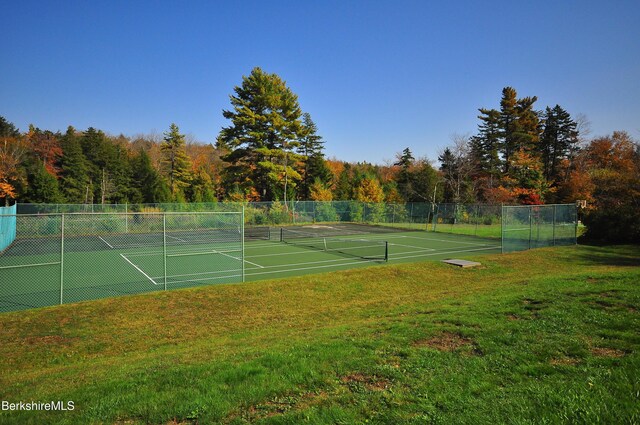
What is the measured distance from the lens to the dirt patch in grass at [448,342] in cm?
510

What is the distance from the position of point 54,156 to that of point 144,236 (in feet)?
107

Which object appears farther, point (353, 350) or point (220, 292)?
point (220, 292)

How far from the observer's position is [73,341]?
7.54m

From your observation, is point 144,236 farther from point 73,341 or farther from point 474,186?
point 474,186

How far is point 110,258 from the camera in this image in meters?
18.9

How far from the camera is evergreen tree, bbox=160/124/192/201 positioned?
2034 inches

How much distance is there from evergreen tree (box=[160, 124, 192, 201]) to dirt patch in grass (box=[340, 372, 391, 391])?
170ft

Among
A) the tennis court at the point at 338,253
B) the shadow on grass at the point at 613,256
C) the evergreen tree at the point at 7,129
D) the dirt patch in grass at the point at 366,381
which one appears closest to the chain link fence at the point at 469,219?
the tennis court at the point at 338,253

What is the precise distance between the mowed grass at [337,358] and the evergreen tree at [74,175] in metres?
41.0

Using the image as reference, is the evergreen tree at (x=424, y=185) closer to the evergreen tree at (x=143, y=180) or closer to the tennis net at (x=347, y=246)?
the tennis net at (x=347, y=246)

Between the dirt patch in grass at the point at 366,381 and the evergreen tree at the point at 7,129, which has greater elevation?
the evergreen tree at the point at 7,129

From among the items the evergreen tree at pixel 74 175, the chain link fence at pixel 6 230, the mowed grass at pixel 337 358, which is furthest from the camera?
the evergreen tree at pixel 74 175

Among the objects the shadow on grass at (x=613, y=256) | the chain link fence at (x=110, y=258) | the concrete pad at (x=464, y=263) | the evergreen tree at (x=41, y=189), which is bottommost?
the chain link fence at (x=110, y=258)

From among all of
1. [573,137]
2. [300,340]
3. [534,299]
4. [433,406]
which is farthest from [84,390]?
[573,137]
